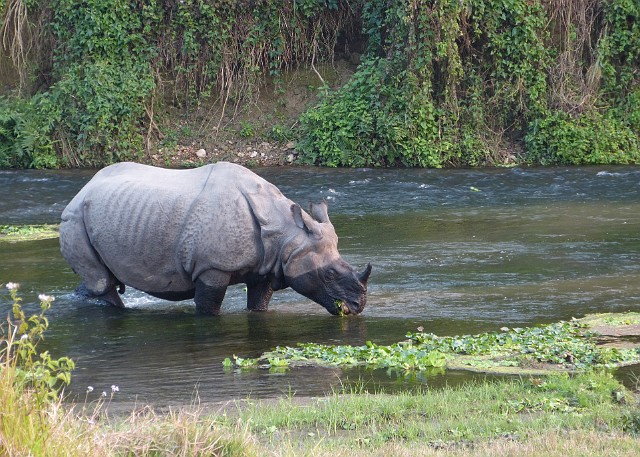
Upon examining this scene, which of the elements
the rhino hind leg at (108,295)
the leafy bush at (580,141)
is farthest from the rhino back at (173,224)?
the leafy bush at (580,141)

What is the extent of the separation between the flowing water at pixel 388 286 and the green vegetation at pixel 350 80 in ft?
7.23

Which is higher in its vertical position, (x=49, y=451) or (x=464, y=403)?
(x=49, y=451)

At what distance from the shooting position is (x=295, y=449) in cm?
549

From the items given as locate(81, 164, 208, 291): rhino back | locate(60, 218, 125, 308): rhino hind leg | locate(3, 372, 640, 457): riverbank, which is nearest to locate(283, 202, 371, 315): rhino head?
locate(81, 164, 208, 291): rhino back

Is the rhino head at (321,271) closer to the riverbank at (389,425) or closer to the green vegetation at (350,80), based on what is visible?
the riverbank at (389,425)

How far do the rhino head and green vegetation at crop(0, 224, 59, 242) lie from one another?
5757mm

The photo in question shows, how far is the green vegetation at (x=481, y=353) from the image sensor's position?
784 centimetres

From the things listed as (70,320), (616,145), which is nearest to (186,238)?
(70,320)

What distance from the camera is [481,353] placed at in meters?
8.26

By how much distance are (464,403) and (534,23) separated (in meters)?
15.7

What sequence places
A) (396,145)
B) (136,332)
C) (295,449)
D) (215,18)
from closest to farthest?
(295,449), (136,332), (396,145), (215,18)

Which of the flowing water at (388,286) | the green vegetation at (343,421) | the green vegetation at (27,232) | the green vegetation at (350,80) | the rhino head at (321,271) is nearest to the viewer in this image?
the green vegetation at (343,421)

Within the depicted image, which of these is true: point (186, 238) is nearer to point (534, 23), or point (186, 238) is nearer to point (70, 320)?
point (70, 320)

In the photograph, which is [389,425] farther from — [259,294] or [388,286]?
[388,286]
